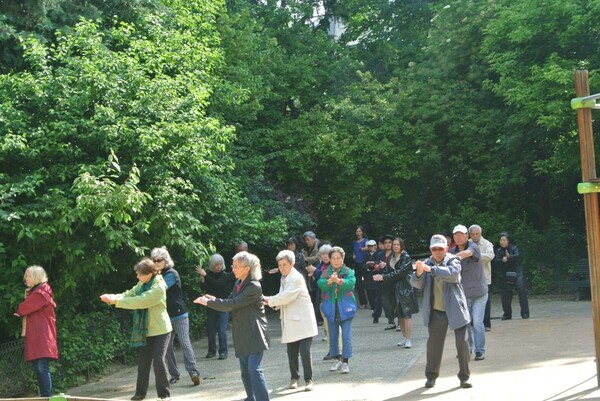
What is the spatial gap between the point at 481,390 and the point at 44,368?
17.5 ft

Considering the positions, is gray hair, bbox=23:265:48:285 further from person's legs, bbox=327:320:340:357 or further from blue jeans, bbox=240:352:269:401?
person's legs, bbox=327:320:340:357

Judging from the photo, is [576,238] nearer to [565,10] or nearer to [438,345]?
[565,10]

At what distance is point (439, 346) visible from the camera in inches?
458

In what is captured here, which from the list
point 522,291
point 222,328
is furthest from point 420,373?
point 522,291

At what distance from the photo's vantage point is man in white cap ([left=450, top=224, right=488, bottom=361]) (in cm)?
1355

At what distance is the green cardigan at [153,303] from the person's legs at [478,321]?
14.8 feet

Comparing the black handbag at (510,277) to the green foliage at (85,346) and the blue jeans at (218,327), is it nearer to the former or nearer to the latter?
the blue jeans at (218,327)

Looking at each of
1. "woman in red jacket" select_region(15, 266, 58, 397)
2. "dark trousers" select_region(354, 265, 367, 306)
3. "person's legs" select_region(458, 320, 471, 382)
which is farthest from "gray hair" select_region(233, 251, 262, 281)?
"dark trousers" select_region(354, 265, 367, 306)

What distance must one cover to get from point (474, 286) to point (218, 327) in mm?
4454

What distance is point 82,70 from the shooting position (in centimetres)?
1469

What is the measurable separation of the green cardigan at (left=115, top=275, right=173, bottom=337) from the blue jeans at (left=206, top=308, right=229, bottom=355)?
166 inches

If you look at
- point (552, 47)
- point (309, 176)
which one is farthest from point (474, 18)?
point (309, 176)

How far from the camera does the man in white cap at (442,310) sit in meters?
11.5

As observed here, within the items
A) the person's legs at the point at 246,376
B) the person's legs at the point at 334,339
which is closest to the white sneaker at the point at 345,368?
the person's legs at the point at 334,339
